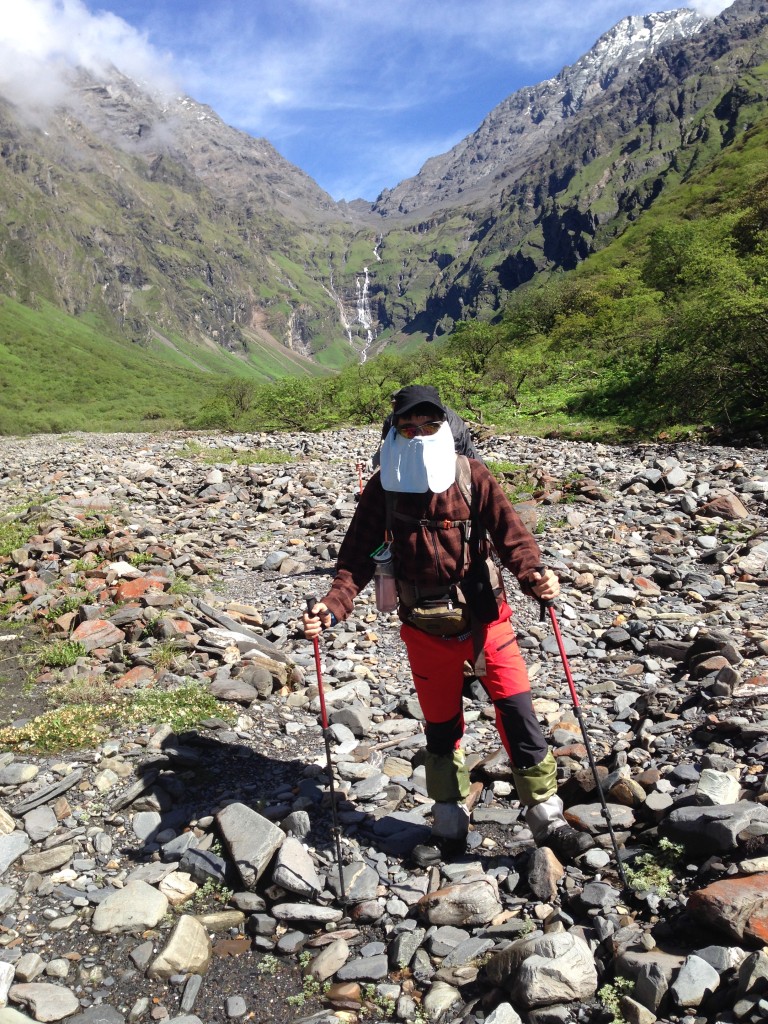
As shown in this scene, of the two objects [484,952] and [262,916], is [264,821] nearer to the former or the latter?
[262,916]

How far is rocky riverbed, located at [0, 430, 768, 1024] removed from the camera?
3.43 m

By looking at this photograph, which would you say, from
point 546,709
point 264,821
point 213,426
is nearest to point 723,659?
point 546,709

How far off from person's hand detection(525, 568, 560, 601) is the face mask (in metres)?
0.86

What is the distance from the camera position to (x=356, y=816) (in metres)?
5.17

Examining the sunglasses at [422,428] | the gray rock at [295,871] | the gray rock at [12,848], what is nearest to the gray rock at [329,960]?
the gray rock at [295,871]

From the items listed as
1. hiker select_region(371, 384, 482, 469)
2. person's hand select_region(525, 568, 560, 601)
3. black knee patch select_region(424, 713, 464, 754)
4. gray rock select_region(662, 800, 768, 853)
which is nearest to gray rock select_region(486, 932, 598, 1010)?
gray rock select_region(662, 800, 768, 853)

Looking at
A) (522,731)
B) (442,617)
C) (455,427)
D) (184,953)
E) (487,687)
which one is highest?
(455,427)

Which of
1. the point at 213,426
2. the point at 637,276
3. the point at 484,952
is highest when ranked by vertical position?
the point at 637,276

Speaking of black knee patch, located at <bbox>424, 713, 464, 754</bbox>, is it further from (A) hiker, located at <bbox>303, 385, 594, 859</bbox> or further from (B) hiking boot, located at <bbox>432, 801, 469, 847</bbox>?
(B) hiking boot, located at <bbox>432, 801, 469, 847</bbox>

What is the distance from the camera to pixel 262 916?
4.08 metres

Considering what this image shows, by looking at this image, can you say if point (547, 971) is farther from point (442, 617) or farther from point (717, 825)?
point (442, 617)

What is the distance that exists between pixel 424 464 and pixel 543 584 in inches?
45.5

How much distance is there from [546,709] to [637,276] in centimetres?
5725

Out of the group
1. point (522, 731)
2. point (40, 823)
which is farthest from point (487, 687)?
point (40, 823)
